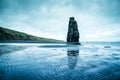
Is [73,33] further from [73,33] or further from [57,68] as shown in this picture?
[57,68]

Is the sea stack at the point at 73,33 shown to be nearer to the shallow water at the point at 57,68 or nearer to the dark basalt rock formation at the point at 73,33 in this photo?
the dark basalt rock formation at the point at 73,33

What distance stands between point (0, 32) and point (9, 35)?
10852mm

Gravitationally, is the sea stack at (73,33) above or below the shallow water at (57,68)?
above

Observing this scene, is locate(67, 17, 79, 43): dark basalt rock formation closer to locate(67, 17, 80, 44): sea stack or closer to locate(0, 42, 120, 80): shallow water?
locate(67, 17, 80, 44): sea stack

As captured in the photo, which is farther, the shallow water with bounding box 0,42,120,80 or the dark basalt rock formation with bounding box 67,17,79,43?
the dark basalt rock formation with bounding box 67,17,79,43

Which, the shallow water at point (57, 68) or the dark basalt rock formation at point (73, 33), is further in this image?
the dark basalt rock formation at point (73, 33)

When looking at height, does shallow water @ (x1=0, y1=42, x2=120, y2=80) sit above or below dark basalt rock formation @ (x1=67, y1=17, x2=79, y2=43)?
below

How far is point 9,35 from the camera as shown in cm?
10350

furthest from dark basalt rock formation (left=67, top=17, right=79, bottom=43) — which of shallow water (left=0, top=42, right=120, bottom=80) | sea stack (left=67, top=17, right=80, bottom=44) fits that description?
shallow water (left=0, top=42, right=120, bottom=80)

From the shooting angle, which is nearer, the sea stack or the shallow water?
the shallow water

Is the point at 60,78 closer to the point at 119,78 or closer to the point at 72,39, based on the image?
the point at 119,78

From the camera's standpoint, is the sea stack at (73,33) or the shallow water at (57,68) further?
the sea stack at (73,33)

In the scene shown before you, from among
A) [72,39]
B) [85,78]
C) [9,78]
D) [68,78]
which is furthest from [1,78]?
[72,39]

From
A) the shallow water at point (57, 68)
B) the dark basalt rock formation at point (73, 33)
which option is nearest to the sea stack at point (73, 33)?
the dark basalt rock formation at point (73, 33)
